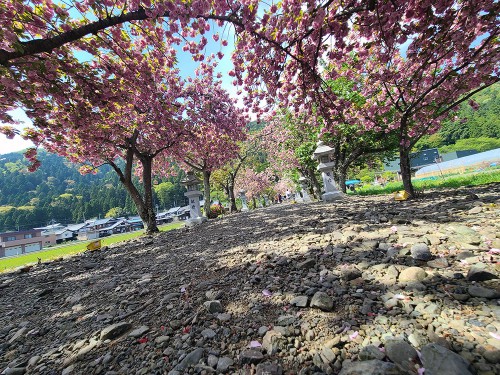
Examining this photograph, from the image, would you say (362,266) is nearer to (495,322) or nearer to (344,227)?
(495,322)

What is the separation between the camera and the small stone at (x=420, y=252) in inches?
103

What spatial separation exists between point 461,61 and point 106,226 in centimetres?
8673

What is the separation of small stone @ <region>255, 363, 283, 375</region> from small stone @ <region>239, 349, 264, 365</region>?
7 centimetres

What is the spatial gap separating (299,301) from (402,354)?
0.96 meters

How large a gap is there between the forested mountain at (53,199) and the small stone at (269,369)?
7300 centimetres

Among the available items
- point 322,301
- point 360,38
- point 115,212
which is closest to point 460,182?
point 360,38

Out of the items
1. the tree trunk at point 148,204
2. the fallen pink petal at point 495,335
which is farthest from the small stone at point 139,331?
the tree trunk at point 148,204

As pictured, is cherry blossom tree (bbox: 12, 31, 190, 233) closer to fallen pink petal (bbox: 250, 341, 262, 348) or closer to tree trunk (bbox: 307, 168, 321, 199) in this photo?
fallen pink petal (bbox: 250, 341, 262, 348)

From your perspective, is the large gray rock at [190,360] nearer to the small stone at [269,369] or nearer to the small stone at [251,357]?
the small stone at [251,357]

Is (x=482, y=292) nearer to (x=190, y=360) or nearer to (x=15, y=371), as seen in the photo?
(x=190, y=360)

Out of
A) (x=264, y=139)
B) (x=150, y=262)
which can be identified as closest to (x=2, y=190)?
(x=264, y=139)

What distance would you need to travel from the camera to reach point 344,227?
4.54m

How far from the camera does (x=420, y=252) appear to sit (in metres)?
2.69

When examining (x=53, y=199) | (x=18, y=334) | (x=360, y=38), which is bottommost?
(x=18, y=334)
